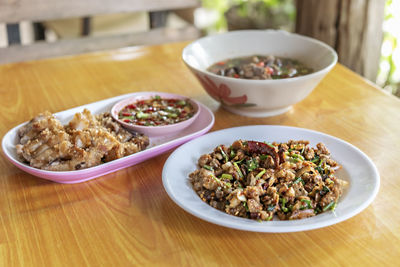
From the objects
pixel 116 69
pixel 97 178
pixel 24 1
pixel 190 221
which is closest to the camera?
pixel 190 221

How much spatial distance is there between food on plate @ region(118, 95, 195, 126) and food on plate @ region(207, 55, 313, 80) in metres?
0.18

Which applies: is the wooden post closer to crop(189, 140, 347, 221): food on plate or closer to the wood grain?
the wood grain

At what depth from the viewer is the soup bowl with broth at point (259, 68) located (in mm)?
1323

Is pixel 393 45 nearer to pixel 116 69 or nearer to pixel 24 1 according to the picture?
pixel 116 69

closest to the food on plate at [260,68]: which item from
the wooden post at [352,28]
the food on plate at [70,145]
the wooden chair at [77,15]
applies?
the food on plate at [70,145]

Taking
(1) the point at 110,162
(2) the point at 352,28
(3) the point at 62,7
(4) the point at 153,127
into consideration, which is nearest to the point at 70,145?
(1) the point at 110,162

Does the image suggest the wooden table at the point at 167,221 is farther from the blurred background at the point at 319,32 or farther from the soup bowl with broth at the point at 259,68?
the blurred background at the point at 319,32

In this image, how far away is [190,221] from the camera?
38.7 inches

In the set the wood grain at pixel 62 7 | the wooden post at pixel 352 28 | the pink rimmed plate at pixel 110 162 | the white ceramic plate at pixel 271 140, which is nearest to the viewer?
the white ceramic plate at pixel 271 140

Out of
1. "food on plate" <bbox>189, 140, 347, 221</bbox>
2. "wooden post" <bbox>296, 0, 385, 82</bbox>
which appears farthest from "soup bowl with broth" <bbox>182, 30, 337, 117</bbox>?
"wooden post" <bbox>296, 0, 385, 82</bbox>

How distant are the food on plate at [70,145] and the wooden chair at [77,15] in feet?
5.03

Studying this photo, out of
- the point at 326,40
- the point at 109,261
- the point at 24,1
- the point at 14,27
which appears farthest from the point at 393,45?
the point at 109,261

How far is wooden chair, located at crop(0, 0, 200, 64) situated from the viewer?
2510 mm

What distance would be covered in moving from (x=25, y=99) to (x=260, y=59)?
0.86 m
